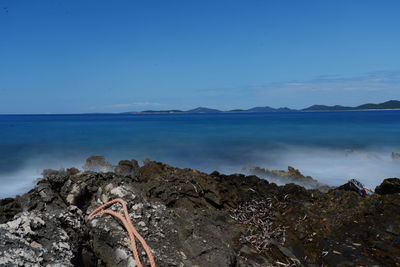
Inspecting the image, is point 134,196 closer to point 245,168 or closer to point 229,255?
point 229,255

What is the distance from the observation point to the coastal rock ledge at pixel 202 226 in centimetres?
339

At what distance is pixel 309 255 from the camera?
13.6ft

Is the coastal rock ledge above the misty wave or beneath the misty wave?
above

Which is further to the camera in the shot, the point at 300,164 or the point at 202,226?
the point at 300,164

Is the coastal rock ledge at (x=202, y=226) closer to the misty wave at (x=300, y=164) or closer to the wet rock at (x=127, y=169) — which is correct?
the wet rock at (x=127, y=169)

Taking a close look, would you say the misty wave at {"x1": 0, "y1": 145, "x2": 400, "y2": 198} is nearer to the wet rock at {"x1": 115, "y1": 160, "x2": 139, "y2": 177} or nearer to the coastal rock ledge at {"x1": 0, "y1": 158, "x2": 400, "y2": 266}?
the wet rock at {"x1": 115, "y1": 160, "x2": 139, "y2": 177}

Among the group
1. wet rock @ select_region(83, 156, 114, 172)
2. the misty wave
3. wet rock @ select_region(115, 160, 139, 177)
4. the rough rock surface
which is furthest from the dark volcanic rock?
wet rock @ select_region(83, 156, 114, 172)

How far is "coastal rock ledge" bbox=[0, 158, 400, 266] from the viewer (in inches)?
133

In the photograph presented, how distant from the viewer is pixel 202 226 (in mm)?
4277

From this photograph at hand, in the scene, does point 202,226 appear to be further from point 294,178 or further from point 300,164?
point 300,164

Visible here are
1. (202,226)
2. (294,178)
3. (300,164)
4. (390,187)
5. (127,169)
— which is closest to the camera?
(202,226)

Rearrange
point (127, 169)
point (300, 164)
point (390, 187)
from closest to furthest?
1. point (390, 187)
2. point (127, 169)
3. point (300, 164)

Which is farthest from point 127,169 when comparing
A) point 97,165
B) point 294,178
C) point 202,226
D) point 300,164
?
point 300,164

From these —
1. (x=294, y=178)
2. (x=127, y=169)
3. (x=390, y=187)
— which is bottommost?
(x=294, y=178)
